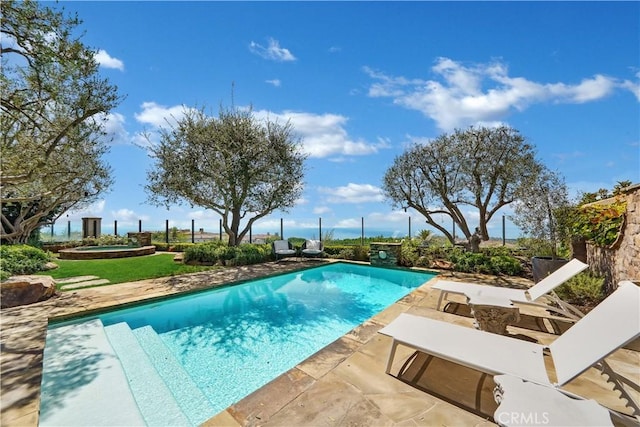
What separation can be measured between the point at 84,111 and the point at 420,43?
8.18 metres

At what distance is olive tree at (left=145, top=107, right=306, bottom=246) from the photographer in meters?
10.4

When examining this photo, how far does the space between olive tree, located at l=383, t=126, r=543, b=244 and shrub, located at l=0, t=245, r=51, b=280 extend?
39.4 ft

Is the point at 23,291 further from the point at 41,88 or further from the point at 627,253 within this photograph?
the point at 627,253

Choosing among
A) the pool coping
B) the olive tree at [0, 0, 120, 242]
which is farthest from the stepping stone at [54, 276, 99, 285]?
the olive tree at [0, 0, 120, 242]

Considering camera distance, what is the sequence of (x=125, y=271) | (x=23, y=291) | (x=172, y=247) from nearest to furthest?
(x=23, y=291) < (x=125, y=271) < (x=172, y=247)

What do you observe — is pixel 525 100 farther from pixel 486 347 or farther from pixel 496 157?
pixel 486 347

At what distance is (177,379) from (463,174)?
10238mm

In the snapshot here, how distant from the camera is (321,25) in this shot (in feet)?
24.7

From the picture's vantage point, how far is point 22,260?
8445 mm

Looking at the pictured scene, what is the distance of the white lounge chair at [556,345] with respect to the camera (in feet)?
6.75

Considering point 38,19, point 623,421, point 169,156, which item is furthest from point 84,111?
point 623,421

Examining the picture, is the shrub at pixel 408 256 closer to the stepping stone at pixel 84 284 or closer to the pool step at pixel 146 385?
the pool step at pixel 146 385

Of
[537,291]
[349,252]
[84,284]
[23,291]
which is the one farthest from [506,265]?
[23,291]

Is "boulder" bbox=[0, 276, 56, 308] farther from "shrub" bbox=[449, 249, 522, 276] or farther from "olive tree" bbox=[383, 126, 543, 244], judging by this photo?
"shrub" bbox=[449, 249, 522, 276]
